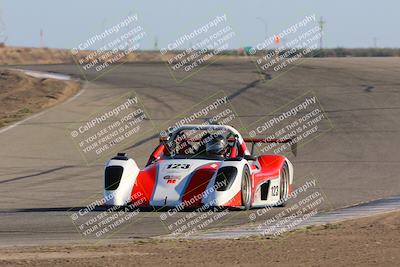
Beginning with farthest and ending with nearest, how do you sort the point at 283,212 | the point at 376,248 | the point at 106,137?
the point at 106,137 < the point at 283,212 < the point at 376,248

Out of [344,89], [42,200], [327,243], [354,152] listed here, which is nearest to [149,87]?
[344,89]

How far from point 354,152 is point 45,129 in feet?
28.7

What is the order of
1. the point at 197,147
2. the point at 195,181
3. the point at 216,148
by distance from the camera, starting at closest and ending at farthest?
1. the point at 195,181
2. the point at 216,148
3. the point at 197,147

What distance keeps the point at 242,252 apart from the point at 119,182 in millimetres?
4826

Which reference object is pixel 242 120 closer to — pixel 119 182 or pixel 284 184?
pixel 284 184

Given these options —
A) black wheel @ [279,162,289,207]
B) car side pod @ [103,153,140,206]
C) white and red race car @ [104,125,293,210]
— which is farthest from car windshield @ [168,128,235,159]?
car side pod @ [103,153,140,206]

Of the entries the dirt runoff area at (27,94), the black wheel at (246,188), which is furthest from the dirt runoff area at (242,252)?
the dirt runoff area at (27,94)

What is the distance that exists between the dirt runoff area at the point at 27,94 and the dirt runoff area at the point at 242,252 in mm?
18417

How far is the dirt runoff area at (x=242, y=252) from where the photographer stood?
10195mm

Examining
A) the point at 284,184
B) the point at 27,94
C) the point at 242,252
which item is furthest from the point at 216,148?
the point at 27,94

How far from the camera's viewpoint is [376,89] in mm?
33406

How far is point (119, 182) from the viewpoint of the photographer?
1541 centimetres

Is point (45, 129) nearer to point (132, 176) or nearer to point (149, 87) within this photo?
point (149, 87)

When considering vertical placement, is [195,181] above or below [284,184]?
above
